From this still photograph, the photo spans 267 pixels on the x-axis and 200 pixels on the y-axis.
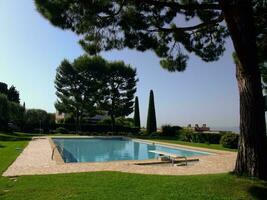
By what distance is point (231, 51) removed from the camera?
34.7 ft

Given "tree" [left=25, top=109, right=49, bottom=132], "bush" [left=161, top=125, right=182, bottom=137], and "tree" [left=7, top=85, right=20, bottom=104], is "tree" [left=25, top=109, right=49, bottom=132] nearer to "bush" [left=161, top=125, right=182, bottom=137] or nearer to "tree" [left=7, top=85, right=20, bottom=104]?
"tree" [left=7, top=85, right=20, bottom=104]

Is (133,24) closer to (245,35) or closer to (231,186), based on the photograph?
(245,35)

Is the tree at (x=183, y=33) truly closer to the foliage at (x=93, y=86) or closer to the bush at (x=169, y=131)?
the bush at (x=169, y=131)

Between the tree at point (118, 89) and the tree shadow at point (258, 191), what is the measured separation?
30.0 metres

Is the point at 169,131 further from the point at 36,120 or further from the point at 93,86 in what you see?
the point at 36,120

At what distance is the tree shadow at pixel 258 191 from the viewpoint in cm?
614

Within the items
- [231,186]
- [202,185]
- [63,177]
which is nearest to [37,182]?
[63,177]

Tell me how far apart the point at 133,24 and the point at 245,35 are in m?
2.89

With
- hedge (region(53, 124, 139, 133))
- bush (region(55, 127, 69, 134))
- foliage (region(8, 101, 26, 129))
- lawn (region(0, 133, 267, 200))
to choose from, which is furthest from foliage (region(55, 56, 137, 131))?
lawn (region(0, 133, 267, 200))

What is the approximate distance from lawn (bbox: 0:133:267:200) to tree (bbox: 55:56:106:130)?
27.7 metres

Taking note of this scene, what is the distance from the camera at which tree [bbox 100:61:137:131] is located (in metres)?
36.0

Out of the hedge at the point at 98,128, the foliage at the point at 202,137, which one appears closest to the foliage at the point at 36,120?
the hedge at the point at 98,128

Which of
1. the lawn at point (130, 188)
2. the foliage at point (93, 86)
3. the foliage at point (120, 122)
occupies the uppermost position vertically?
the foliage at point (93, 86)

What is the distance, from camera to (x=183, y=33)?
9445mm
